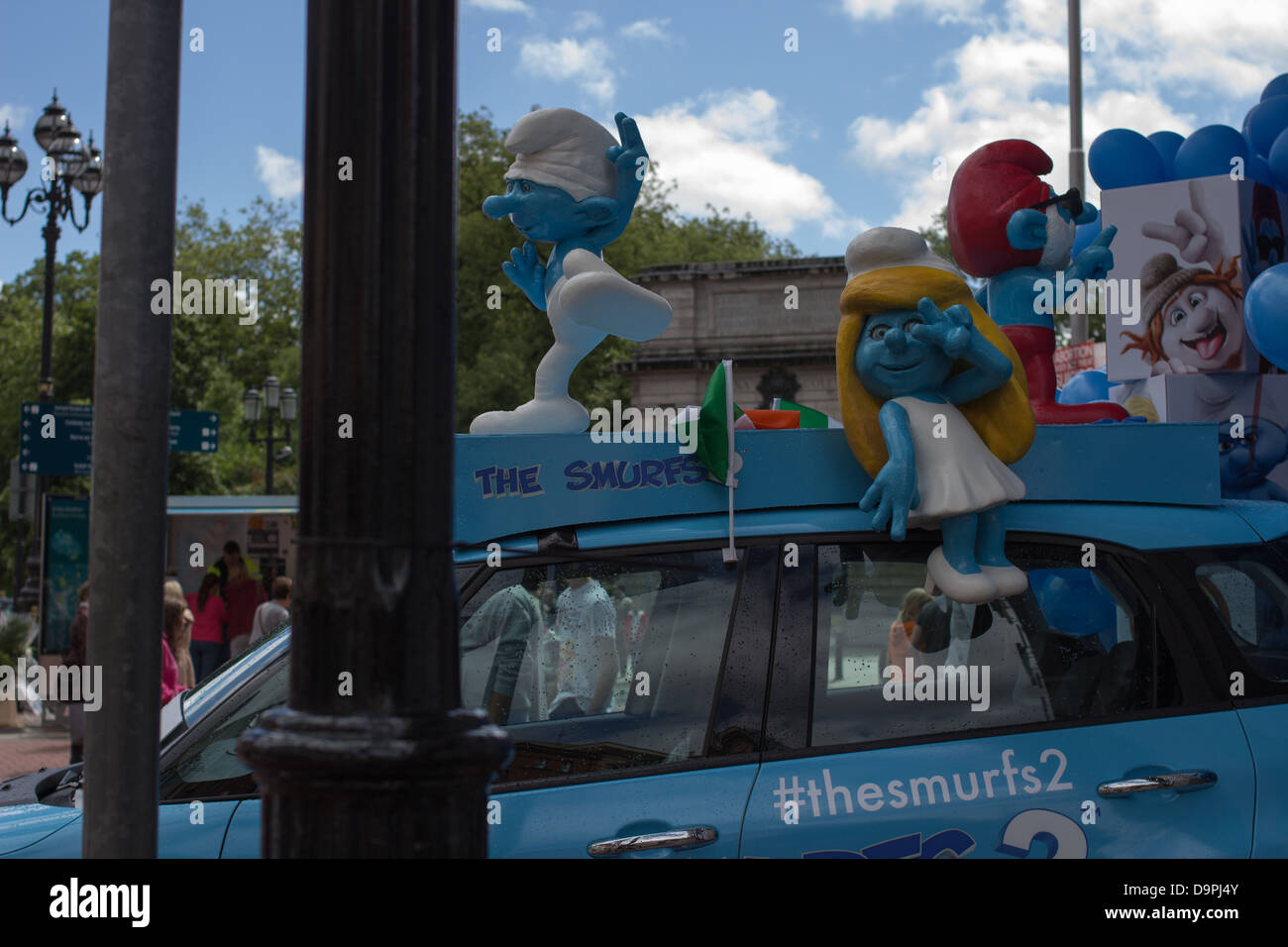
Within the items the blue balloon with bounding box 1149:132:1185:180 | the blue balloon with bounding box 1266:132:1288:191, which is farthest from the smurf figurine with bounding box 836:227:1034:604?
the blue balloon with bounding box 1149:132:1185:180

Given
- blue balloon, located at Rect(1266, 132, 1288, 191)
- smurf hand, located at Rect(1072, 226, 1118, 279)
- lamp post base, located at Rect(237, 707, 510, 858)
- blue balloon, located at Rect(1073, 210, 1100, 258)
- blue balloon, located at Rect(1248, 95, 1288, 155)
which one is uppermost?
blue balloon, located at Rect(1248, 95, 1288, 155)

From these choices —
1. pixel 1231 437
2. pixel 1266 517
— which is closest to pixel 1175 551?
pixel 1266 517

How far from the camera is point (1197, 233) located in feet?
25.3

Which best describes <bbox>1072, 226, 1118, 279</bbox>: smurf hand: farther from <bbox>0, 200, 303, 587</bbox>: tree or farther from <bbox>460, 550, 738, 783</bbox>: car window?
<bbox>0, 200, 303, 587</bbox>: tree

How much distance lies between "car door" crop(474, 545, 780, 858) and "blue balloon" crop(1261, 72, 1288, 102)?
23.1 ft

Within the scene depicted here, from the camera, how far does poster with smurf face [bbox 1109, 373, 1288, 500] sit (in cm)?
648

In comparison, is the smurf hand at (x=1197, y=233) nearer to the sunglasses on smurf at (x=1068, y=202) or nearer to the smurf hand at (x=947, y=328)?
the sunglasses on smurf at (x=1068, y=202)

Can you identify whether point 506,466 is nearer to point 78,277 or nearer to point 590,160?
point 590,160

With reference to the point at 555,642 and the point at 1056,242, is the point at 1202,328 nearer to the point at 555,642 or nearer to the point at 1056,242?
the point at 1056,242

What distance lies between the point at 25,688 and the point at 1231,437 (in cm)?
1564

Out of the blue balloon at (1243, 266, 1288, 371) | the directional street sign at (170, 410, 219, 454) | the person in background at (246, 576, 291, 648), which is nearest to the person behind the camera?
the blue balloon at (1243, 266, 1288, 371)

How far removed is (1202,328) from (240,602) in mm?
10808

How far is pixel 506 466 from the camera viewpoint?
3869 mm

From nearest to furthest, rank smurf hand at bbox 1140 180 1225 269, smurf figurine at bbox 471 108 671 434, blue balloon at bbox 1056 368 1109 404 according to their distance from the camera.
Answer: smurf figurine at bbox 471 108 671 434, smurf hand at bbox 1140 180 1225 269, blue balloon at bbox 1056 368 1109 404
